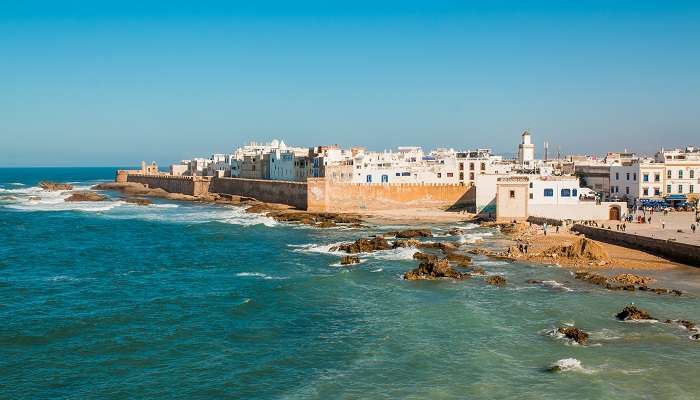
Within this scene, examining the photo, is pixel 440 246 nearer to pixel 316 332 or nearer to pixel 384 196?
pixel 316 332

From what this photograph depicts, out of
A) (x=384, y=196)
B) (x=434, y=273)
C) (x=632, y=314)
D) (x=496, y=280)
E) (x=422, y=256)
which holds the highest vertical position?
(x=384, y=196)

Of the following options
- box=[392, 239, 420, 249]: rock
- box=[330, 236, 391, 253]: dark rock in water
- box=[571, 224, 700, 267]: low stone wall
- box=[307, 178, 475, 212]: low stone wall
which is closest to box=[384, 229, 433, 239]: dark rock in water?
box=[392, 239, 420, 249]: rock

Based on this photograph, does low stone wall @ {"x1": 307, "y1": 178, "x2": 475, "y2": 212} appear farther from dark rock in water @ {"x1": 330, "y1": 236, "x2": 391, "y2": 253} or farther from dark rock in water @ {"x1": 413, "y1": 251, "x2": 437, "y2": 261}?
dark rock in water @ {"x1": 413, "y1": 251, "x2": 437, "y2": 261}

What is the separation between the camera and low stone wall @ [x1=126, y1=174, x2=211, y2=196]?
325 ft

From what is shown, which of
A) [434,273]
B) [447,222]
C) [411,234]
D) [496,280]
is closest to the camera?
[496,280]

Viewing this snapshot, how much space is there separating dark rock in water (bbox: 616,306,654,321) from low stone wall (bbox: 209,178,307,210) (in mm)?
47893

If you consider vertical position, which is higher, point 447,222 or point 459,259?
point 447,222

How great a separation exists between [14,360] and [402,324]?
13.0 m

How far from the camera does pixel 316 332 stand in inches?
911

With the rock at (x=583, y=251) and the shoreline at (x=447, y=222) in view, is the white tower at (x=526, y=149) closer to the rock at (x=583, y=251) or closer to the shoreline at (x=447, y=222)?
the shoreline at (x=447, y=222)

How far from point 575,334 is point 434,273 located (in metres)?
11.0

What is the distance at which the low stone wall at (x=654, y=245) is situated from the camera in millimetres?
34959

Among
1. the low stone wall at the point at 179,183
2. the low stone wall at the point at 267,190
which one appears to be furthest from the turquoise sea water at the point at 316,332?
the low stone wall at the point at 179,183

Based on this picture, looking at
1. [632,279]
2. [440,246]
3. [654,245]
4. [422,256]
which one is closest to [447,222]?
[440,246]
